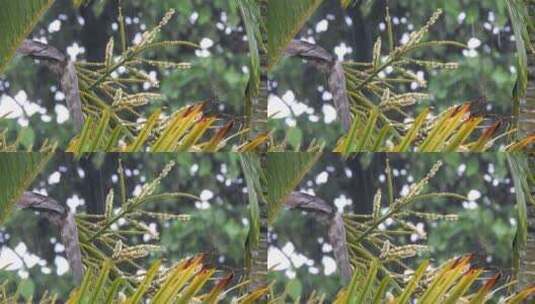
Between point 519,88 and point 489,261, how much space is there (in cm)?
61

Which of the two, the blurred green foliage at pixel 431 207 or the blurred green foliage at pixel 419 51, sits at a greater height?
the blurred green foliage at pixel 419 51

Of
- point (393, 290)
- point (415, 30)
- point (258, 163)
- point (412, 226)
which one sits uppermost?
point (415, 30)

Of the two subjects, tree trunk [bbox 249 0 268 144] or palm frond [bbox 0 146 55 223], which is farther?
tree trunk [bbox 249 0 268 144]

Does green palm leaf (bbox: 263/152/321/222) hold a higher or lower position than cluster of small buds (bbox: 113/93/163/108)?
lower

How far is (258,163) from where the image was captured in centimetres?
333

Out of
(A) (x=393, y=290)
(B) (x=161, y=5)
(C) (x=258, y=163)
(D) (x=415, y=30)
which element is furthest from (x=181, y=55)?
(A) (x=393, y=290)

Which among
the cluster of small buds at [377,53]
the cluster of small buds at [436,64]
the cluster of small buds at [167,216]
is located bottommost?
the cluster of small buds at [167,216]

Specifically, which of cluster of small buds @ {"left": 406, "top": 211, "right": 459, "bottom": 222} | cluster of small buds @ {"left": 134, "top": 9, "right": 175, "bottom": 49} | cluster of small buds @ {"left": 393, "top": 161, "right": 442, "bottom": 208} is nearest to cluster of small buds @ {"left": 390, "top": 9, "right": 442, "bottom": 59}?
cluster of small buds @ {"left": 393, "top": 161, "right": 442, "bottom": 208}

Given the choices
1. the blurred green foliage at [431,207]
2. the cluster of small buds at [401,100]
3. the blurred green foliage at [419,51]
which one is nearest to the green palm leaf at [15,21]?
the blurred green foliage at [419,51]

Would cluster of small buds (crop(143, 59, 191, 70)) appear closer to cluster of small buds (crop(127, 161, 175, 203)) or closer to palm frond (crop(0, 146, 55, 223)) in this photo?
cluster of small buds (crop(127, 161, 175, 203))

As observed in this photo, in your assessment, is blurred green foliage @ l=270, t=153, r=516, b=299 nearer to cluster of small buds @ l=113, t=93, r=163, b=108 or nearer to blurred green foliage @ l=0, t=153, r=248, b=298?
blurred green foliage @ l=0, t=153, r=248, b=298

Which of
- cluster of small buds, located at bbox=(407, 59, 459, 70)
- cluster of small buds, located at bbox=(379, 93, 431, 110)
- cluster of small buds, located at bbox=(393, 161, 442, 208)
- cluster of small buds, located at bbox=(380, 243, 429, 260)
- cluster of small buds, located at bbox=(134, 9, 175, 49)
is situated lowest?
cluster of small buds, located at bbox=(380, 243, 429, 260)

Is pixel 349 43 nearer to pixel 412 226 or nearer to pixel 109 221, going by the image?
pixel 412 226

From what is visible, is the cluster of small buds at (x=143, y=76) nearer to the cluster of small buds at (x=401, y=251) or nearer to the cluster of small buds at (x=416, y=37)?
the cluster of small buds at (x=416, y=37)
